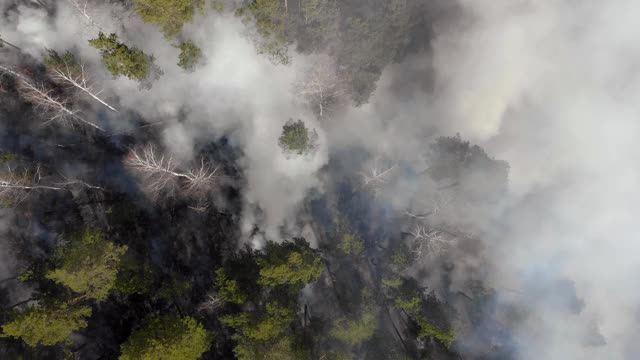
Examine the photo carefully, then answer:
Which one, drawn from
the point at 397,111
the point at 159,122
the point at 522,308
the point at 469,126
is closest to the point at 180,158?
the point at 159,122

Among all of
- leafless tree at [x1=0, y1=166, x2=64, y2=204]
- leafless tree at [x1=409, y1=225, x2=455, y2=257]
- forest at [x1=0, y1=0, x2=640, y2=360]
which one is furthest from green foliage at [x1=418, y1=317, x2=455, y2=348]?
leafless tree at [x1=0, y1=166, x2=64, y2=204]

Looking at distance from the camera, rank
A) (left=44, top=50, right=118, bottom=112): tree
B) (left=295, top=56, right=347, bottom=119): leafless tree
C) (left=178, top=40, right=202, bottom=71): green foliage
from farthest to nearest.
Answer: (left=295, top=56, right=347, bottom=119): leafless tree
(left=178, top=40, right=202, bottom=71): green foliage
(left=44, top=50, right=118, bottom=112): tree

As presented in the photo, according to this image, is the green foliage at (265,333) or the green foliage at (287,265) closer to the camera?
the green foliage at (265,333)

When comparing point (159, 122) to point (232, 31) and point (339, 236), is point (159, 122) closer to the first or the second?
point (232, 31)

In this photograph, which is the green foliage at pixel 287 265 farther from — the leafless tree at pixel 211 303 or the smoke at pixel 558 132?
the smoke at pixel 558 132

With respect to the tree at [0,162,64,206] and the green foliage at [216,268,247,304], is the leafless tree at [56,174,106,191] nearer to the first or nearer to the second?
the tree at [0,162,64,206]

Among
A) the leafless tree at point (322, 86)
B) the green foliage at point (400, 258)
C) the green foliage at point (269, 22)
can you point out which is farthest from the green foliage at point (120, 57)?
the green foliage at point (400, 258)
